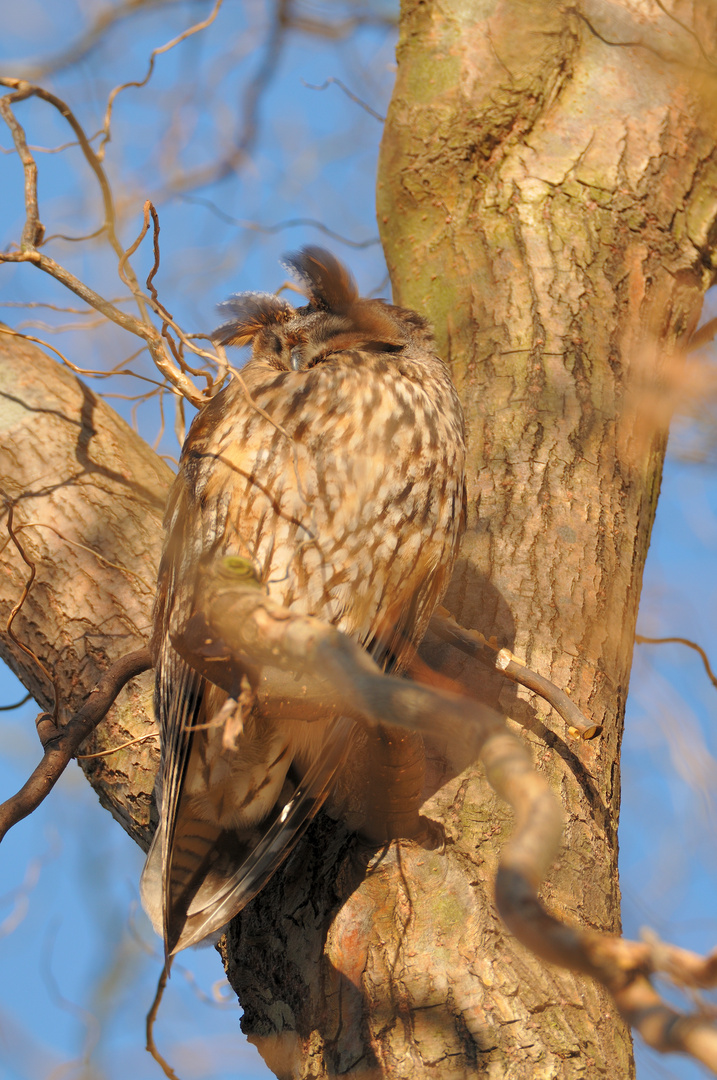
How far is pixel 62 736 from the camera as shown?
1.63 m

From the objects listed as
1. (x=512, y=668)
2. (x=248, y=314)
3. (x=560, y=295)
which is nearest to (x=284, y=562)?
(x=512, y=668)

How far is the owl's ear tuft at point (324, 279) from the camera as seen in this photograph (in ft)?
7.52

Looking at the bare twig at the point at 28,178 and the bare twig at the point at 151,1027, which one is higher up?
the bare twig at the point at 28,178

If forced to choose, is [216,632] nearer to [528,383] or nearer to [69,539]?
[69,539]

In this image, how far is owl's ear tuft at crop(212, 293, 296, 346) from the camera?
2.31 meters

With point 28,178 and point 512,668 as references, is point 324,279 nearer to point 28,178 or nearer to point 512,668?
point 28,178

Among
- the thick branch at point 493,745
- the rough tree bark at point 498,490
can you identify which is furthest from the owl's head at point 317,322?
the thick branch at point 493,745

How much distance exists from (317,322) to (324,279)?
0.16 m

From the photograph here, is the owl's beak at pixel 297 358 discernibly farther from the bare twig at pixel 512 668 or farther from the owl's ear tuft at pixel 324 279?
the bare twig at pixel 512 668

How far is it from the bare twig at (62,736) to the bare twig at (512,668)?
0.67 m

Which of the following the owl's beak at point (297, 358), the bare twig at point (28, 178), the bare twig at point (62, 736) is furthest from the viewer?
the owl's beak at point (297, 358)

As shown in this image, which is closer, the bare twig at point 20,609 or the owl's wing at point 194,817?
the owl's wing at point 194,817

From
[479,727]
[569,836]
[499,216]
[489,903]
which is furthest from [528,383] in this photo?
[479,727]

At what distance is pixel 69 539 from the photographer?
215cm
